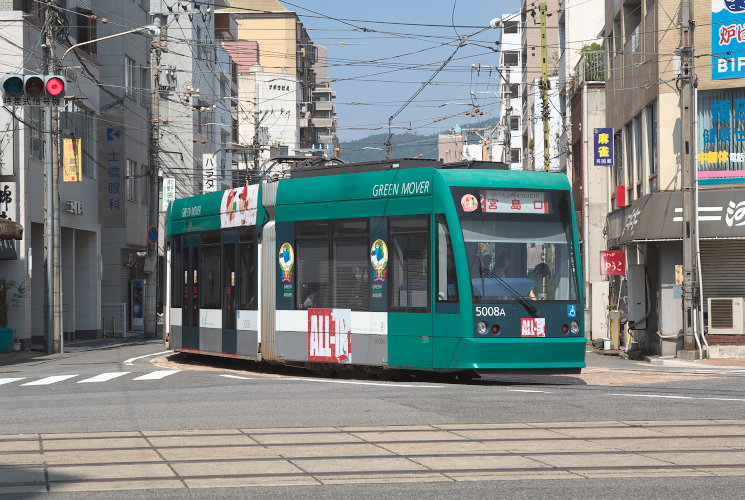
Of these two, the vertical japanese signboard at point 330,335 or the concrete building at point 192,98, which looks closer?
the vertical japanese signboard at point 330,335

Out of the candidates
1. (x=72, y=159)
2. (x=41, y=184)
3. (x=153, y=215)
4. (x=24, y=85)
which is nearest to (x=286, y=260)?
(x=24, y=85)

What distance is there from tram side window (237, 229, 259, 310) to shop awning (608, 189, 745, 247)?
12672mm

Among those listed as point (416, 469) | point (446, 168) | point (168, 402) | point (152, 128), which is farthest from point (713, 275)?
point (152, 128)

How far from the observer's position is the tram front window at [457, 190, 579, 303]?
18000 millimetres

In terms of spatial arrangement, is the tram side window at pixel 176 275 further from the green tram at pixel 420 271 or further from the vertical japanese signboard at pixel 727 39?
the vertical japanese signboard at pixel 727 39

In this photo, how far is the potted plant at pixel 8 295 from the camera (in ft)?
121

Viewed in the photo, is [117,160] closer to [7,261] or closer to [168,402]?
[7,261]

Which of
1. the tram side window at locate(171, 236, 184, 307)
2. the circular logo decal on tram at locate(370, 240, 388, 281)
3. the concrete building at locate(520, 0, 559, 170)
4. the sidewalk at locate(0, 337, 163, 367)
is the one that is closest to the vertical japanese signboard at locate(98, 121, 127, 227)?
the sidewalk at locate(0, 337, 163, 367)

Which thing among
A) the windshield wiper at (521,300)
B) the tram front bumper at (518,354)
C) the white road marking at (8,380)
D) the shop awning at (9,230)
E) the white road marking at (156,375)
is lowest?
the white road marking at (8,380)

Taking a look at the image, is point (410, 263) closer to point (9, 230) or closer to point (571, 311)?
point (571, 311)

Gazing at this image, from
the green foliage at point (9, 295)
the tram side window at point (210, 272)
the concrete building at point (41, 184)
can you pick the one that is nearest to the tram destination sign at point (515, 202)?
the tram side window at point (210, 272)

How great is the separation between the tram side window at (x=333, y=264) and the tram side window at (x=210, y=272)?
3.72 m

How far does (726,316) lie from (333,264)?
14.7m

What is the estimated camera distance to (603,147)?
39656mm
